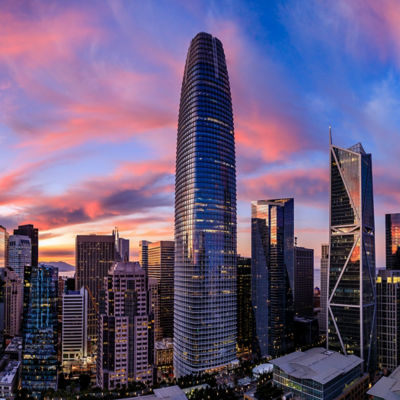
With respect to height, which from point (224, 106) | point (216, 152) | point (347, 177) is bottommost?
point (347, 177)

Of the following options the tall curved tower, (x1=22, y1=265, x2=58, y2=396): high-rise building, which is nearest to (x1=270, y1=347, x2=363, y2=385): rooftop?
the tall curved tower

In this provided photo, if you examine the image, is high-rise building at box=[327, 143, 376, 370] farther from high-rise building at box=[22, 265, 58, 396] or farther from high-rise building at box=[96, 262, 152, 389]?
high-rise building at box=[22, 265, 58, 396]

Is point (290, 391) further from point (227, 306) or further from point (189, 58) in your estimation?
point (189, 58)

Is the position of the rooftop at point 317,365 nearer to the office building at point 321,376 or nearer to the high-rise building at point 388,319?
the office building at point 321,376

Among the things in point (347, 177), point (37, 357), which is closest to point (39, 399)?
point (37, 357)

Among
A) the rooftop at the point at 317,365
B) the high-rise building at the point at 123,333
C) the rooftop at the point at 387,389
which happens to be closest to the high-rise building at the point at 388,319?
the rooftop at the point at 317,365

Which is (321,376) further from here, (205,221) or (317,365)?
(205,221)

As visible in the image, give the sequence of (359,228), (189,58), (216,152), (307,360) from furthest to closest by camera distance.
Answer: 1. (189,58)
2. (216,152)
3. (359,228)
4. (307,360)
